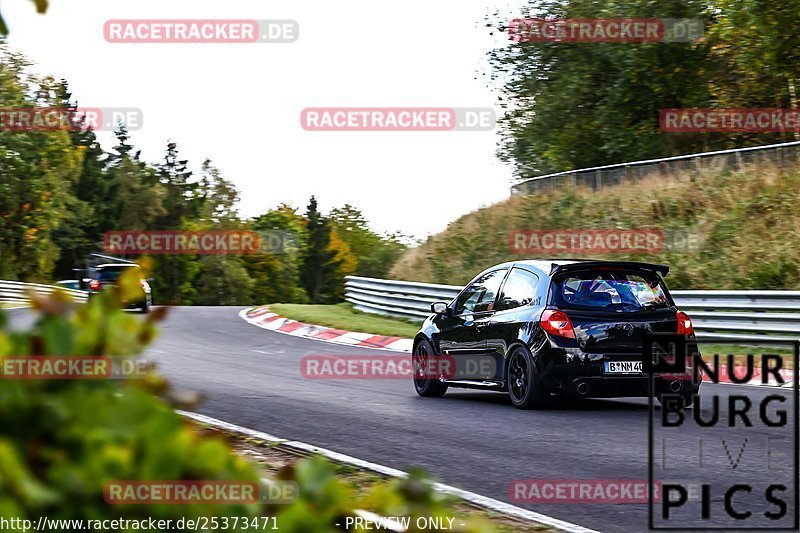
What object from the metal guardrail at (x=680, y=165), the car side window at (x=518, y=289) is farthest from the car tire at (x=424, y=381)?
the metal guardrail at (x=680, y=165)

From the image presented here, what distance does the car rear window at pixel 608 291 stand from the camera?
1132 centimetres

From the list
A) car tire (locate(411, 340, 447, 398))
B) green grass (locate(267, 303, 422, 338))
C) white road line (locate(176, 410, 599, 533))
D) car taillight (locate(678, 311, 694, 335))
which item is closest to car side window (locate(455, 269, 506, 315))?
car tire (locate(411, 340, 447, 398))

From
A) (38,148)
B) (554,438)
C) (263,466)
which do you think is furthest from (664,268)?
(38,148)

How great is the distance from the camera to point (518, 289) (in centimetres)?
1198

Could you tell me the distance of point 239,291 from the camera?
11319cm

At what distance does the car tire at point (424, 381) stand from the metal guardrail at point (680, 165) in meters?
15.5

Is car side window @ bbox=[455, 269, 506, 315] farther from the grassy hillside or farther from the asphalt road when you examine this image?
the grassy hillside

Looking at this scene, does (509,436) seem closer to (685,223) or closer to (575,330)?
(575,330)

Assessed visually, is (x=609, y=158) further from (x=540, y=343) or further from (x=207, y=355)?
(x=540, y=343)

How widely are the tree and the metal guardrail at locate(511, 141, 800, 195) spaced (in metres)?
103

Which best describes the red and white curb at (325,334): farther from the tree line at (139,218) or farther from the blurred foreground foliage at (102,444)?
the blurred foreground foliage at (102,444)

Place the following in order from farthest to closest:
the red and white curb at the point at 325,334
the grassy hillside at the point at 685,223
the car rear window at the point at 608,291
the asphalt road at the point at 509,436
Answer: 1. the grassy hillside at the point at 685,223
2. the red and white curb at the point at 325,334
3. the car rear window at the point at 608,291
4. the asphalt road at the point at 509,436

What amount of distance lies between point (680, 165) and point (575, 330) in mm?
19273

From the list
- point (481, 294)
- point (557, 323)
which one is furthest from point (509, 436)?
point (481, 294)
